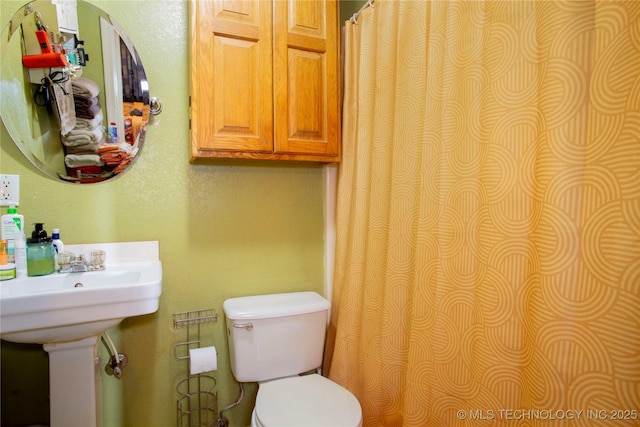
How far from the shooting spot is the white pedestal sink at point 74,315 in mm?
844

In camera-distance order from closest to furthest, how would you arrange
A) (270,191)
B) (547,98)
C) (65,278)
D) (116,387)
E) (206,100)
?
(547,98) < (65,278) < (206,100) < (116,387) < (270,191)

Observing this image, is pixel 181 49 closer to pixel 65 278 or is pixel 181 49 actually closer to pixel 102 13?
pixel 102 13

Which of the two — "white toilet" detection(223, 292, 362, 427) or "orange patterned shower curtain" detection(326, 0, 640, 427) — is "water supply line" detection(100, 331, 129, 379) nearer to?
"white toilet" detection(223, 292, 362, 427)

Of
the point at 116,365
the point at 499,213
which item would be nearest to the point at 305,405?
the point at 116,365

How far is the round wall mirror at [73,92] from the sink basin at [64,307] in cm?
49

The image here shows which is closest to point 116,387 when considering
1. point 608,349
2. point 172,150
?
point 172,150

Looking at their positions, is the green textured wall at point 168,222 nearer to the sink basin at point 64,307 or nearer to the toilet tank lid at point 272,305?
the toilet tank lid at point 272,305

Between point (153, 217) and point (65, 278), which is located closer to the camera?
point (65, 278)

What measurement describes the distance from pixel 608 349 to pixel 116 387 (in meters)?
1.65

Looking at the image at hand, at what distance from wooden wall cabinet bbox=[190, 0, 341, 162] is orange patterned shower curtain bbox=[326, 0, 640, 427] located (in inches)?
6.6

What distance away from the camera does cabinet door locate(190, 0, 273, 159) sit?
121 cm

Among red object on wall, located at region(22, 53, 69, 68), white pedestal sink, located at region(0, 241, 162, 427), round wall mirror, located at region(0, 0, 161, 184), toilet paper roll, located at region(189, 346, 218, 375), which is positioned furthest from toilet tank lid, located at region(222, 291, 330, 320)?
red object on wall, located at region(22, 53, 69, 68)

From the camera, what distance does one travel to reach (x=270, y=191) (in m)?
1.55

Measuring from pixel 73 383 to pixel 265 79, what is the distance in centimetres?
127
